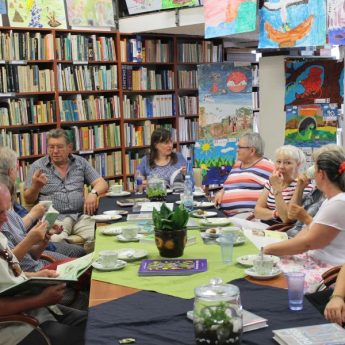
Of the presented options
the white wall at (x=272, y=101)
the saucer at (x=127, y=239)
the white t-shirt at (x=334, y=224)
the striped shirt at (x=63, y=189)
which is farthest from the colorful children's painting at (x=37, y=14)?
the white t-shirt at (x=334, y=224)

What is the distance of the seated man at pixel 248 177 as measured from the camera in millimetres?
4484

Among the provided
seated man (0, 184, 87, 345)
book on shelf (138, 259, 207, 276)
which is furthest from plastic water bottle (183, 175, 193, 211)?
seated man (0, 184, 87, 345)

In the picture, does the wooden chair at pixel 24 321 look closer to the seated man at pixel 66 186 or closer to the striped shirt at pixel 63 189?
the seated man at pixel 66 186

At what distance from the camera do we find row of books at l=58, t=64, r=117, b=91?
20.8 ft

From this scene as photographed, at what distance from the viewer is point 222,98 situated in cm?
689

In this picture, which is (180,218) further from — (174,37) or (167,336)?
(174,37)

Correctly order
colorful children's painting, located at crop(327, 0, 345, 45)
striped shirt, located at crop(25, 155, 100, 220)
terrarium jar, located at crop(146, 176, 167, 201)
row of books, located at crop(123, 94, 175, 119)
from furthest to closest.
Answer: row of books, located at crop(123, 94, 175, 119) < striped shirt, located at crop(25, 155, 100, 220) < colorful children's painting, located at crop(327, 0, 345, 45) < terrarium jar, located at crop(146, 176, 167, 201)

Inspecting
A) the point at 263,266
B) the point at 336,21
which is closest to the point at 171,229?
the point at 263,266

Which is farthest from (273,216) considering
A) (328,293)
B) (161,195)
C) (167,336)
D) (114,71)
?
(114,71)

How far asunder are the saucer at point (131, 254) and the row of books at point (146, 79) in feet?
14.9

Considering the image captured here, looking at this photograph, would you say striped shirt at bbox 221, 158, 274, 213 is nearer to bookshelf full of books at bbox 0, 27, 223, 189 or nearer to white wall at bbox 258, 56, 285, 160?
white wall at bbox 258, 56, 285, 160

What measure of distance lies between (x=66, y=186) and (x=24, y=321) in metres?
2.69

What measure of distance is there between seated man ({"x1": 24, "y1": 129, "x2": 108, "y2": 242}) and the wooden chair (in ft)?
7.74

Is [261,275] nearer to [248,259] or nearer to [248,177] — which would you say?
[248,259]
